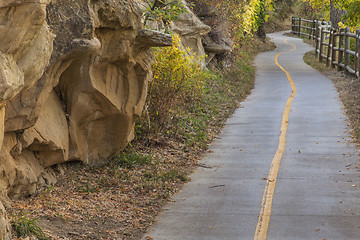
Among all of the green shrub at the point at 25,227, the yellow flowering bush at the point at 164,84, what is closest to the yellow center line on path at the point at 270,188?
the yellow flowering bush at the point at 164,84

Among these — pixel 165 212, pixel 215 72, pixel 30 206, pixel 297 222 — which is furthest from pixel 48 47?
pixel 215 72

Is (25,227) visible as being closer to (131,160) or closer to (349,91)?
(131,160)

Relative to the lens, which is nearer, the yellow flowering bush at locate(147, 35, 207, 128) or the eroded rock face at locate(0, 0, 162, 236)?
the eroded rock face at locate(0, 0, 162, 236)

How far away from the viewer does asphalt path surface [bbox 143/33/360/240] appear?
770cm

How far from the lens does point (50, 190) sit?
8422 mm

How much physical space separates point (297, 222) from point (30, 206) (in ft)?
11.5

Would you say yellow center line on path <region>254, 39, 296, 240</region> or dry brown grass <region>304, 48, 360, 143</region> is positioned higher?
yellow center line on path <region>254, 39, 296, 240</region>

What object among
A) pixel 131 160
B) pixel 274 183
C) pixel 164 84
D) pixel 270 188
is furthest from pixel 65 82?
pixel 274 183

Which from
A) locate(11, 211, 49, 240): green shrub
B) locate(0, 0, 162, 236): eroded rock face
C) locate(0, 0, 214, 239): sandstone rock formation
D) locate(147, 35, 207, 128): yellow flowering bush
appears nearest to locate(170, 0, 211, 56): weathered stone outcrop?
locate(147, 35, 207, 128): yellow flowering bush

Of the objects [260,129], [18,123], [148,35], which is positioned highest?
[148,35]

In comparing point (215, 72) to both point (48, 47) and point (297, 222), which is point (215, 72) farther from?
point (48, 47)

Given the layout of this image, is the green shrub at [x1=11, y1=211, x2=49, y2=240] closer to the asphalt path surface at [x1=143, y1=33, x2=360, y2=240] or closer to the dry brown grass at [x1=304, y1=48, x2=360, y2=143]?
the asphalt path surface at [x1=143, y1=33, x2=360, y2=240]

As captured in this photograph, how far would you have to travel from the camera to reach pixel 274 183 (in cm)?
977

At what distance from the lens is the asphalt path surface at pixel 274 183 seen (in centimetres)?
770
